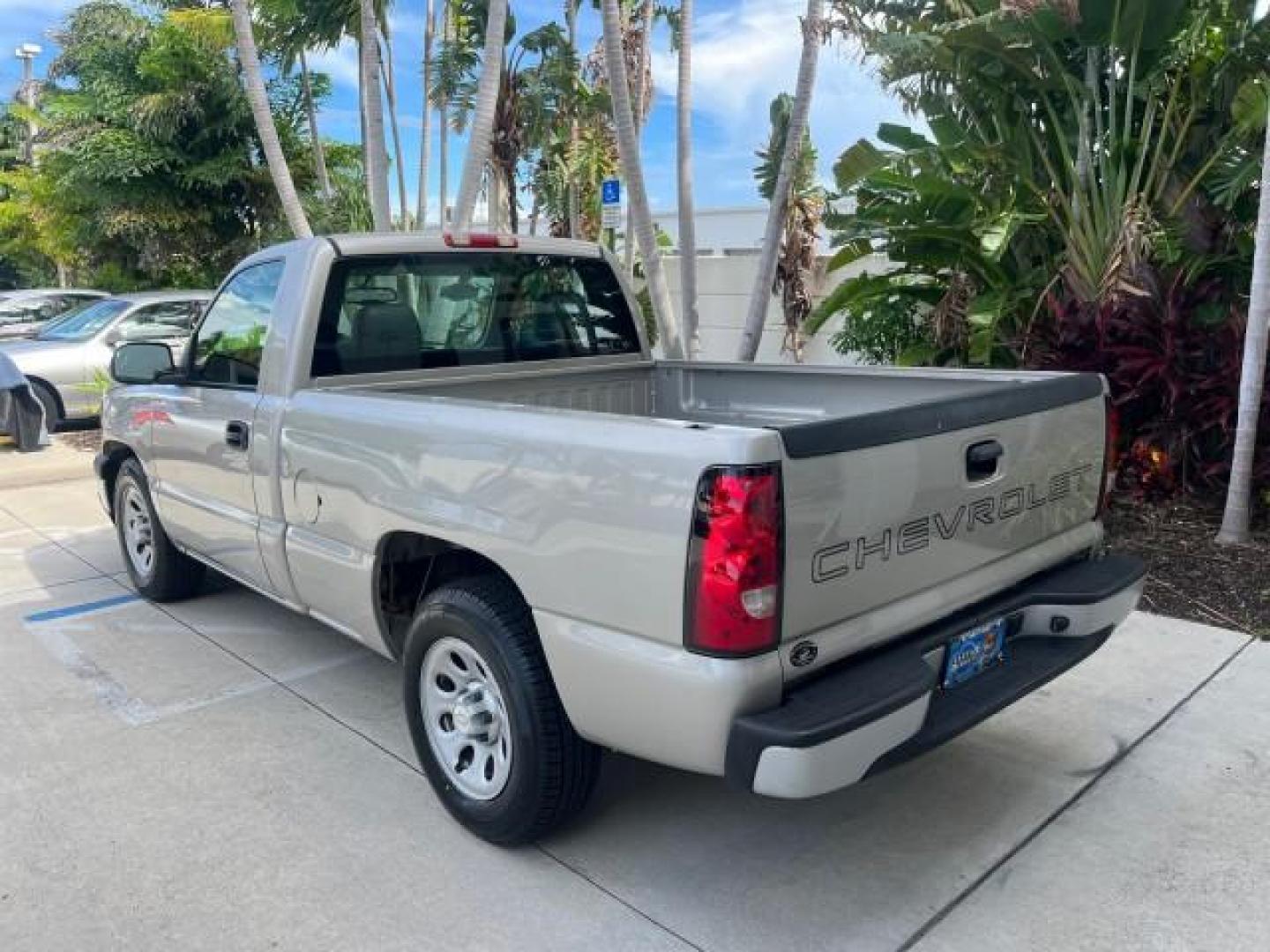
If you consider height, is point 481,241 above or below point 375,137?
below

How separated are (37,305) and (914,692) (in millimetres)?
15978

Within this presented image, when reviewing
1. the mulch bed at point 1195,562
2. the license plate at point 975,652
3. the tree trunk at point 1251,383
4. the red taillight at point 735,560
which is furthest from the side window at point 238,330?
the tree trunk at point 1251,383

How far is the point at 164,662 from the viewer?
4.82 meters

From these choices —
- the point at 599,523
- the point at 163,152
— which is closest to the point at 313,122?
the point at 163,152

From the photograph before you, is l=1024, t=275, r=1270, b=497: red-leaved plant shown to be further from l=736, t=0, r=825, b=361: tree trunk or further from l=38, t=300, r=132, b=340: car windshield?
l=38, t=300, r=132, b=340: car windshield

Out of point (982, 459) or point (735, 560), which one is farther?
point (982, 459)

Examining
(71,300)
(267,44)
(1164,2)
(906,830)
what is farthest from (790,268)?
(71,300)

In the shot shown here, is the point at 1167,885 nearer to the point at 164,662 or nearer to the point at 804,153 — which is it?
the point at 164,662

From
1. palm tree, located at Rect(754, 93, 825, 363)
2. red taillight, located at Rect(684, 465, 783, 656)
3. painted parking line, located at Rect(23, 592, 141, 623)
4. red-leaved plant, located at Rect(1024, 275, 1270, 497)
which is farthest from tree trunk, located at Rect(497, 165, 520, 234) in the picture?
red taillight, located at Rect(684, 465, 783, 656)

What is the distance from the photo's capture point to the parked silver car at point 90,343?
36.6 feet

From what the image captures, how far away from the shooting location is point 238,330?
14.8 feet

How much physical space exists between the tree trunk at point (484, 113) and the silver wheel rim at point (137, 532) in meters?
3.20

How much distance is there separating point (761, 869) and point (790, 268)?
9275mm

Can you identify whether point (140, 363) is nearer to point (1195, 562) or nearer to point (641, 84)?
point (1195, 562)
